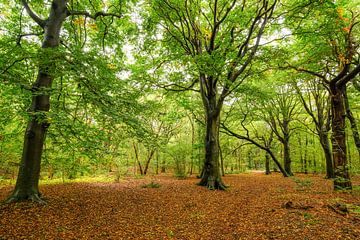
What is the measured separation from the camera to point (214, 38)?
11.1 meters

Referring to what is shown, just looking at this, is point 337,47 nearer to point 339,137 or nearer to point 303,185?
point 339,137

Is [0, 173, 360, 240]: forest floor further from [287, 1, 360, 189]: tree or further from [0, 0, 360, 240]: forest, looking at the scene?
[287, 1, 360, 189]: tree

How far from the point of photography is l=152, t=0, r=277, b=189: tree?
29.1 feet

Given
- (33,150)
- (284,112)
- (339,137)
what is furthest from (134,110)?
(284,112)

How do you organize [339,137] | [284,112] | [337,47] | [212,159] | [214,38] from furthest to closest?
[284,112], [212,159], [214,38], [337,47], [339,137]

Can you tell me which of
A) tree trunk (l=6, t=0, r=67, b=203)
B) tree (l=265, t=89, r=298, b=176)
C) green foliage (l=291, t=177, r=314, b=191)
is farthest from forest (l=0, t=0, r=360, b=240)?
tree (l=265, t=89, r=298, b=176)

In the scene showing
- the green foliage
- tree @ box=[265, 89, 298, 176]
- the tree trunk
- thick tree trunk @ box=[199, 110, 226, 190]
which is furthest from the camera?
tree @ box=[265, 89, 298, 176]

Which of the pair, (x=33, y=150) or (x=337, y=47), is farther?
(x=337, y=47)

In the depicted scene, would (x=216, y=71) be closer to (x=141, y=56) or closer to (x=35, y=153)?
(x=141, y=56)

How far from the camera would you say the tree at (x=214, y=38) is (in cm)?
887

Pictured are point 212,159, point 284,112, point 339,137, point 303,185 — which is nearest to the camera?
point 339,137

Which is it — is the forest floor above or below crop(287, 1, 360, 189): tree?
below

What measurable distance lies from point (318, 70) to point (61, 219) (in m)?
13.9

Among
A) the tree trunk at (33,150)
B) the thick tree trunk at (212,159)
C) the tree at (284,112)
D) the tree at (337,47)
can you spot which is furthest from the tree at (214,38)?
the tree at (284,112)
